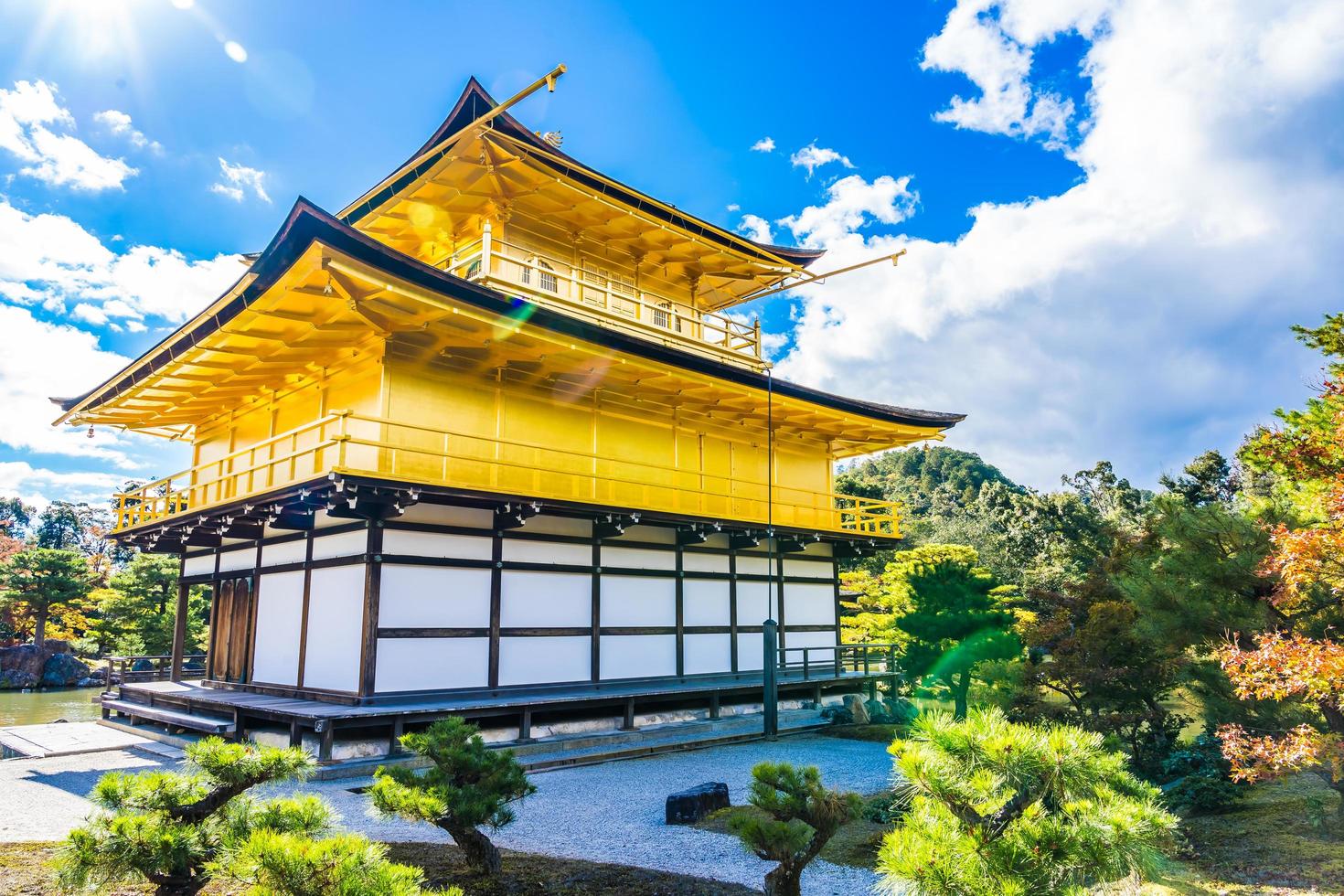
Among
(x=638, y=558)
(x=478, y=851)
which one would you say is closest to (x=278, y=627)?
→ (x=638, y=558)

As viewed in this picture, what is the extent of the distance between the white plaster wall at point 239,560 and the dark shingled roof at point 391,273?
349 cm

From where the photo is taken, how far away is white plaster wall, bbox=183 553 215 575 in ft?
52.1

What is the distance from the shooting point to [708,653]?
15.3 meters

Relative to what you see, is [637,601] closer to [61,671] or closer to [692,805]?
[692,805]

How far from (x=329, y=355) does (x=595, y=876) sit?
32.8ft

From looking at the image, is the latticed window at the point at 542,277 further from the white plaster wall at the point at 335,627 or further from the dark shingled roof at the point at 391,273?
the white plaster wall at the point at 335,627

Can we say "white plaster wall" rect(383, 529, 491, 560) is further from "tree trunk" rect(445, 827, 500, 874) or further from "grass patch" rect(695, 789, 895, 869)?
"tree trunk" rect(445, 827, 500, 874)

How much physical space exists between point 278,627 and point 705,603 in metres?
7.54

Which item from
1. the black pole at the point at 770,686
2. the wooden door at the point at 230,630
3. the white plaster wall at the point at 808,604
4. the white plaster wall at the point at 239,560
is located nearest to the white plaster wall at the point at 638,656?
the black pole at the point at 770,686

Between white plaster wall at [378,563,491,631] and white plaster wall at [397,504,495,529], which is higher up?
white plaster wall at [397,504,495,529]

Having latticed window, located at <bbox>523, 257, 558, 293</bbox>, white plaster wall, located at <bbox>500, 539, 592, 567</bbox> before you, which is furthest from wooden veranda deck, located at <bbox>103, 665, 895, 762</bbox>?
latticed window, located at <bbox>523, 257, 558, 293</bbox>

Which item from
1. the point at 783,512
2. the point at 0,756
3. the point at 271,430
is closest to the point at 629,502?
the point at 783,512

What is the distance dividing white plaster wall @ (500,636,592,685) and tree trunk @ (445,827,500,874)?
6.62m

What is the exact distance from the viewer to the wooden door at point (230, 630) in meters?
14.0
